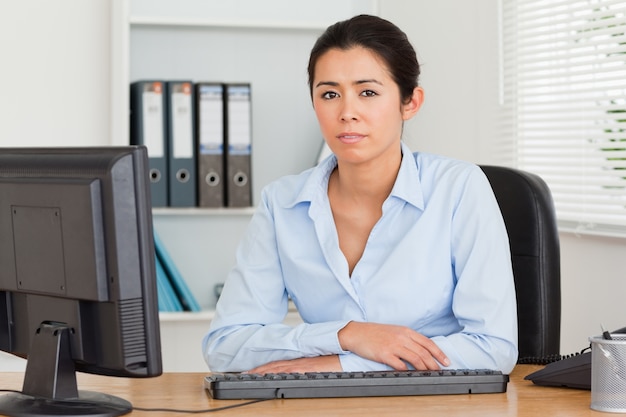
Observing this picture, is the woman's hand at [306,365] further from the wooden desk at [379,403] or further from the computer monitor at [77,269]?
the computer monitor at [77,269]

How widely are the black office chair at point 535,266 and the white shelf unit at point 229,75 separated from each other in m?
1.46

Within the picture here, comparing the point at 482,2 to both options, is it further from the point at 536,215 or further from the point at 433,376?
the point at 433,376

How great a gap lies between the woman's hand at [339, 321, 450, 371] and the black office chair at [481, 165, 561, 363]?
1.16ft

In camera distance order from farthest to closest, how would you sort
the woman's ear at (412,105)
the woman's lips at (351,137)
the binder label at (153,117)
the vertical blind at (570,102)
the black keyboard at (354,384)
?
1. the binder label at (153,117)
2. the vertical blind at (570,102)
3. the woman's ear at (412,105)
4. the woman's lips at (351,137)
5. the black keyboard at (354,384)

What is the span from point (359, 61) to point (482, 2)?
126cm

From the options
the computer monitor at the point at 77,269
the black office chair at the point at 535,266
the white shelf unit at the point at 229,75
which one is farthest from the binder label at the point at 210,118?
the computer monitor at the point at 77,269

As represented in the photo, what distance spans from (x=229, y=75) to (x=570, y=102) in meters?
1.33

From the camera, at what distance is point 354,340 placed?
1733 millimetres

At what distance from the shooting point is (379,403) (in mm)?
1455

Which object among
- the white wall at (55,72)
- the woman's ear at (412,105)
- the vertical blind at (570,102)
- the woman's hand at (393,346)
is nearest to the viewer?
the woman's hand at (393,346)

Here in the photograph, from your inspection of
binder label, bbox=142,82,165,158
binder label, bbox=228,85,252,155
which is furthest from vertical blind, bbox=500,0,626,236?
binder label, bbox=142,82,165,158

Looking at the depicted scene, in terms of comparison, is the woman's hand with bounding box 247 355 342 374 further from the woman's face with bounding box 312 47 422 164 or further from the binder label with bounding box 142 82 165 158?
the binder label with bounding box 142 82 165 158

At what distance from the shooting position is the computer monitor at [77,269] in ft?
4.42

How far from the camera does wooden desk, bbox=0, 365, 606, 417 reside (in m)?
1.39
